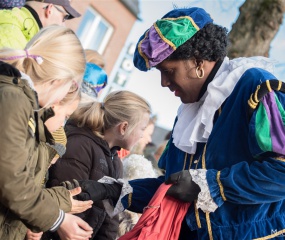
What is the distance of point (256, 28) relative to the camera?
6508 millimetres

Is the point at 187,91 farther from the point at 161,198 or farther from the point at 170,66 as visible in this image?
the point at 161,198

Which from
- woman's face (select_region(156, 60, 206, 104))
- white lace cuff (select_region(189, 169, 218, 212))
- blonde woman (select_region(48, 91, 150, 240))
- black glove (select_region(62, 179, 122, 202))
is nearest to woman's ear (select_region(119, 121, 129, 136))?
blonde woman (select_region(48, 91, 150, 240))

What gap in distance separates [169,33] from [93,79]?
6.54 ft

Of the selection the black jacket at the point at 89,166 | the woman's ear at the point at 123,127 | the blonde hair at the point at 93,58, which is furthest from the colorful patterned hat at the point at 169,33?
the blonde hair at the point at 93,58

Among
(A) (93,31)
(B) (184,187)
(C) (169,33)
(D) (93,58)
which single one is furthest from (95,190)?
(A) (93,31)

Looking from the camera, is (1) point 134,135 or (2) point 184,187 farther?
(1) point 134,135

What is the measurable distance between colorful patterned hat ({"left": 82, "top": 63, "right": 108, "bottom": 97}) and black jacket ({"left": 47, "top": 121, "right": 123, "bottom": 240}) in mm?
781

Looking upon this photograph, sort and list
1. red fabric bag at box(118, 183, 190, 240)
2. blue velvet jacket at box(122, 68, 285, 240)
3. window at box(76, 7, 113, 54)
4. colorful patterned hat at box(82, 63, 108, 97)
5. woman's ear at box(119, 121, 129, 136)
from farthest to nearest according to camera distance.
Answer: window at box(76, 7, 113, 54) < colorful patterned hat at box(82, 63, 108, 97) < woman's ear at box(119, 121, 129, 136) < red fabric bag at box(118, 183, 190, 240) < blue velvet jacket at box(122, 68, 285, 240)

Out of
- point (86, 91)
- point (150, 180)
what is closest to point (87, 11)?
point (86, 91)

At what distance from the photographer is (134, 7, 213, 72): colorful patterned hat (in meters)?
2.49

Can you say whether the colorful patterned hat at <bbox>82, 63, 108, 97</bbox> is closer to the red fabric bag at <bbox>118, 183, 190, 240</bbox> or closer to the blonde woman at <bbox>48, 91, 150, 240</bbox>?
the blonde woman at <bbox>48, 91, 150, 240</bbox>

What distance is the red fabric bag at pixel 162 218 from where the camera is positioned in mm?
2357

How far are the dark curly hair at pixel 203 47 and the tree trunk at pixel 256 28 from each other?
395cm

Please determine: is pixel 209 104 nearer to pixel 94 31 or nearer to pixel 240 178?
pixel 240 178
